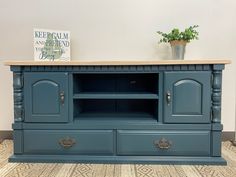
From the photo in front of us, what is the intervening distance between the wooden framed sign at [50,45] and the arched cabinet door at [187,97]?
2.53ft

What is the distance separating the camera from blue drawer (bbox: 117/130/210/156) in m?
1.58

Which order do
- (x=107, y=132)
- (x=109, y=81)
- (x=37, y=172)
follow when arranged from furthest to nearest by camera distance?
(x=109, y=81) → (x=107, y=132) → (x=37, y=172)

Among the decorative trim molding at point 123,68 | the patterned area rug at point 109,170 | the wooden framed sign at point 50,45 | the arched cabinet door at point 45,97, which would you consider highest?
the wooden framed sign at point 50,45

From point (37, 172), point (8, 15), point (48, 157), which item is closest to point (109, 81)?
point (48, 157)

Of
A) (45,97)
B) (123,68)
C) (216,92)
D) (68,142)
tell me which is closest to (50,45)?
(45,97)

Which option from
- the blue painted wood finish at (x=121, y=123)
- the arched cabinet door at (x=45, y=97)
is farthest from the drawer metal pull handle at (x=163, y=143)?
the arched cabinet door at (x=45, y=97)

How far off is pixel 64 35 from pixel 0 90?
77 cm

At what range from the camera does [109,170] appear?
149cm

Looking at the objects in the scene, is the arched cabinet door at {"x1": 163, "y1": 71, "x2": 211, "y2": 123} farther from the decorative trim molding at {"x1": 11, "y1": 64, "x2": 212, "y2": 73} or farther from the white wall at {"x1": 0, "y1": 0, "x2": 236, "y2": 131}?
the white wall at {"x1": 0, "y1": 0, "x2": 236, "y2": 131}

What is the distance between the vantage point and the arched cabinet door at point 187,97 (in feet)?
5.11

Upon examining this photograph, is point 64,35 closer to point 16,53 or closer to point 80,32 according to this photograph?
point 80,32

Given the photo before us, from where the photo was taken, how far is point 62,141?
162cm

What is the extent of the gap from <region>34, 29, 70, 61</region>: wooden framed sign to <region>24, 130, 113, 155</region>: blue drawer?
537 millimetres

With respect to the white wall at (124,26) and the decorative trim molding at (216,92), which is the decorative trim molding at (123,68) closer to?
the decorative trim molding at (216,92)
